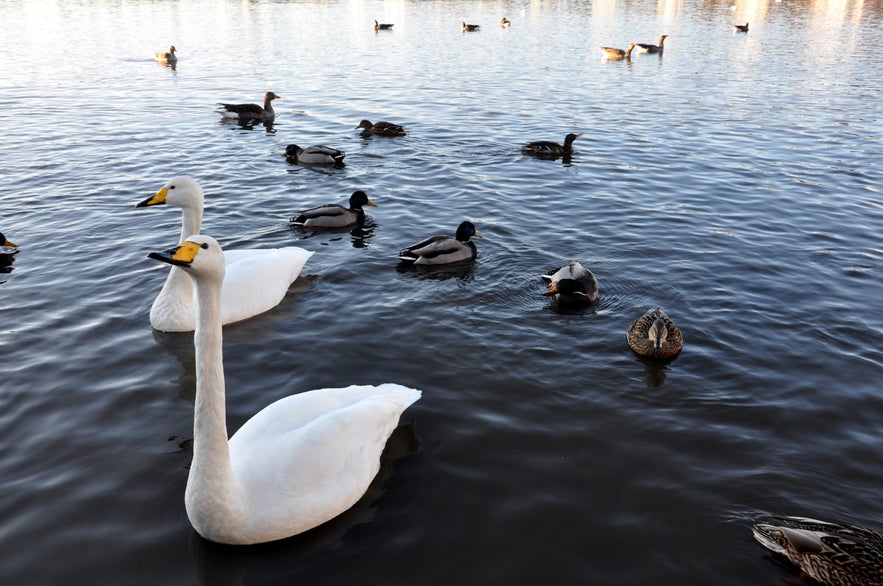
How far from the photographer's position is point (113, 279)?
426 inches

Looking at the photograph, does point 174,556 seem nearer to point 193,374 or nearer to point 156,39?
point 193,374

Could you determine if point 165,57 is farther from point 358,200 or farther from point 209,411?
point 209,411

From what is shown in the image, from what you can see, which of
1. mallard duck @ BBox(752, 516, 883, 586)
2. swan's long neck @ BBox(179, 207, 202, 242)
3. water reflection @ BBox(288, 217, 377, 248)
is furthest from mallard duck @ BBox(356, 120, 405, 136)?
mallard duck @ BBox(752, 516, 883, 586)

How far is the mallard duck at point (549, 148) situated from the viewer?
1848 centimetres

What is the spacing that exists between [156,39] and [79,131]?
2730 centimetres

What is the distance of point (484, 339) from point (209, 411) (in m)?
4.60

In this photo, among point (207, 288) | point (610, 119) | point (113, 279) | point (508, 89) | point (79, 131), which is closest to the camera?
point (207, 288)

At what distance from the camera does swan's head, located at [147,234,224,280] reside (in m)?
4.99

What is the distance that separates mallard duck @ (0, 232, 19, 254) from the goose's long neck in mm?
8311

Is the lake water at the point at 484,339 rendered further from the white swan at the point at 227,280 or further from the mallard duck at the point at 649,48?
the mallard duck at the point at 649,48

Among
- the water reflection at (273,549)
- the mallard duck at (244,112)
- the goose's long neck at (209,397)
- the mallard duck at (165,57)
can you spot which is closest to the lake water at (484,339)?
the water reflection at (273,549)

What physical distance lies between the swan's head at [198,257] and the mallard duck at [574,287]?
5822mm

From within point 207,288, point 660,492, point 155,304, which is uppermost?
point 207,288

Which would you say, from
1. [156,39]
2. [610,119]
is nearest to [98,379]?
[610,119]
